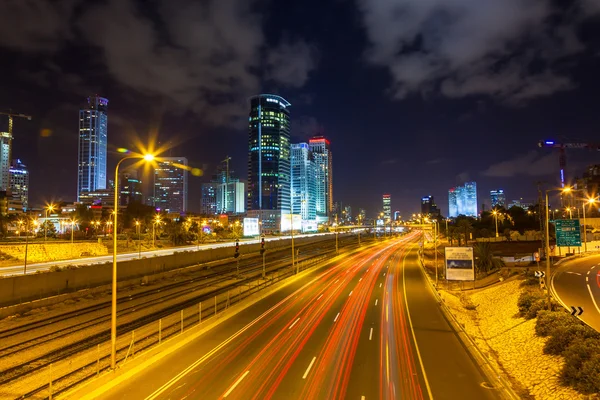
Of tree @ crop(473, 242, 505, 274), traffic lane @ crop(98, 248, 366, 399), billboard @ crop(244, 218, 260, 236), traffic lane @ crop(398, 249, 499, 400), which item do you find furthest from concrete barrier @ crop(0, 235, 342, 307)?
billboard @ crop(244, 218, 260, 236)

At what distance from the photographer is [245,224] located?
429 ft

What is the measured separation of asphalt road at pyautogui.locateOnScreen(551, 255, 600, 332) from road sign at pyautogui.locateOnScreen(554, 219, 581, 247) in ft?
13.3

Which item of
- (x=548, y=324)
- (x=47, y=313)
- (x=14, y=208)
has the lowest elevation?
(x=47, y=313)

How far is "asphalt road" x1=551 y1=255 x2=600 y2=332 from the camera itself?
2348cm

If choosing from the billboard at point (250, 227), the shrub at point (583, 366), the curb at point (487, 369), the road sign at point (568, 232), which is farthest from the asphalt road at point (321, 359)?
the billboard at point (250, 227)

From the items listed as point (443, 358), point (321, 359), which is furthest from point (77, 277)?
point (443, 358)

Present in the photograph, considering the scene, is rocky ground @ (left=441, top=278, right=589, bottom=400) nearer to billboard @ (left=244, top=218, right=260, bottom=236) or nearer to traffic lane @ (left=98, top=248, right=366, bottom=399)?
traffic lane @ (left=98, top=248, right=366, bottom=399)

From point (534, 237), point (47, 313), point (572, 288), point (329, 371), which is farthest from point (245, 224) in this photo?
point (329, 371)

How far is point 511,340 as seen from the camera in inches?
840

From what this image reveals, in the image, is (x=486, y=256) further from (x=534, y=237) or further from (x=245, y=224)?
(x=245, y=224)

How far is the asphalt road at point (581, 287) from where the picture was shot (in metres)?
23.5

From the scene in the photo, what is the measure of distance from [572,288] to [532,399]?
943 inches

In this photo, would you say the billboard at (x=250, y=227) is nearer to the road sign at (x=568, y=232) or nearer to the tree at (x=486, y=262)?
the tree at (x=486, y=262)

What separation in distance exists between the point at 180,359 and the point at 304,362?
594 centimetres
